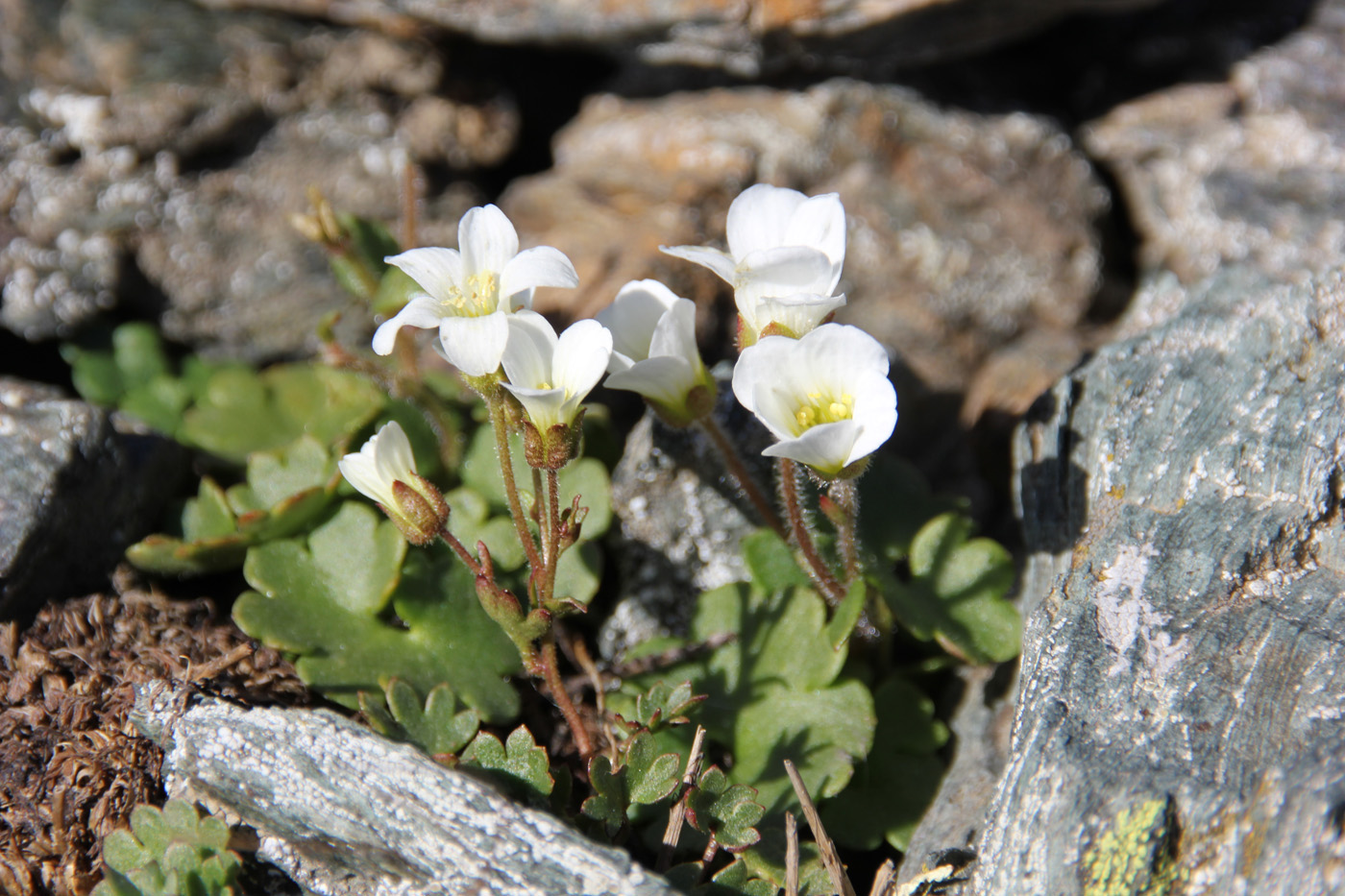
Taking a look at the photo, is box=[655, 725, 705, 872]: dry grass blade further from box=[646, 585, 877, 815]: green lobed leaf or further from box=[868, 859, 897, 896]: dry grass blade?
box=[868, 859, 897, 896]: dry grass blade

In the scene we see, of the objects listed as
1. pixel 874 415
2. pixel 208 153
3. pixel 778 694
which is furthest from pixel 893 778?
pixel 208 153

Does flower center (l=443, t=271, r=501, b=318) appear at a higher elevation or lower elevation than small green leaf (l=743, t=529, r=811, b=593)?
higher

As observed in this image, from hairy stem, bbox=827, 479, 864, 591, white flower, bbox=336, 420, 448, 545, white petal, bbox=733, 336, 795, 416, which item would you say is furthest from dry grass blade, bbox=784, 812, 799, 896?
white flower, bbox=336, 420, 448, 545

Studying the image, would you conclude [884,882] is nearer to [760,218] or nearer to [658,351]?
[658,351]

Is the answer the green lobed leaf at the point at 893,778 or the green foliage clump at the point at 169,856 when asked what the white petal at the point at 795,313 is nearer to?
the green lobed leaf at the point at 893,778

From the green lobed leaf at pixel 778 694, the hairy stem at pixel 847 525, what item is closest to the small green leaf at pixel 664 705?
the green lobed leaf at pixel 778 694

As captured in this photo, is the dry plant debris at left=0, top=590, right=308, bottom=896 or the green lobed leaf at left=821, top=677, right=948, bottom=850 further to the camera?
the green lobed leaf at left=821, top=677, right=948, bottom=850
